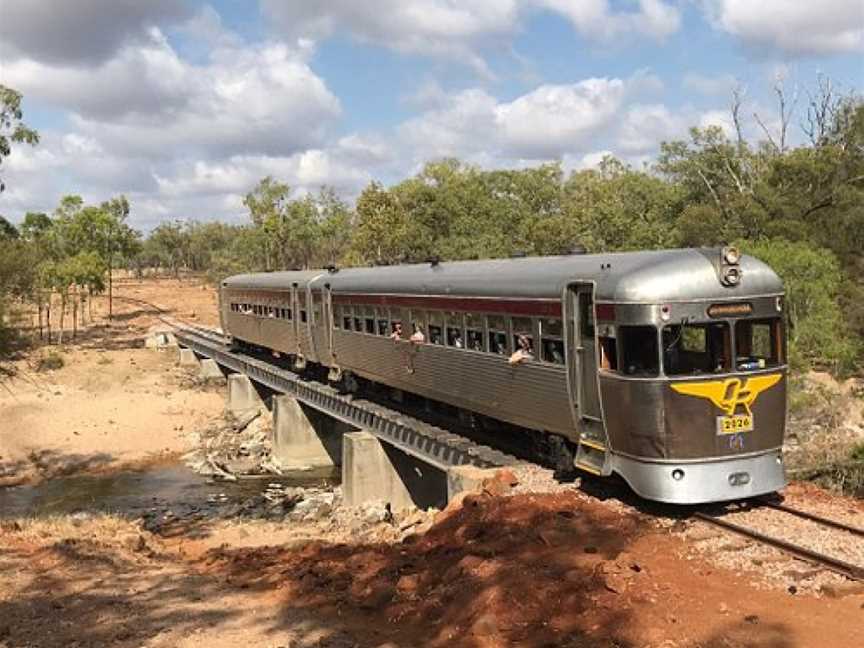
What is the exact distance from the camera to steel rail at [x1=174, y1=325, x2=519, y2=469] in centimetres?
1656

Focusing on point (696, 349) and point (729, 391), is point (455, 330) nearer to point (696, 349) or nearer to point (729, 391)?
point (696, 349)

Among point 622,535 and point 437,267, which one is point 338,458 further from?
point 622,535

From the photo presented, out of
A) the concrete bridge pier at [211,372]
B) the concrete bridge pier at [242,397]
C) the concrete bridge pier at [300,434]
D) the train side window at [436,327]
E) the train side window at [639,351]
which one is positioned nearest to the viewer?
the train side window at [639,351]

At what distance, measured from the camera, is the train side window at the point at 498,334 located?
49.9ft

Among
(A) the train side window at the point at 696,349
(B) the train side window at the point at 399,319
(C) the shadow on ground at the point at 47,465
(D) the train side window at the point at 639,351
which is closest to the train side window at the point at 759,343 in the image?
(A) the train side window at the point at 696,349

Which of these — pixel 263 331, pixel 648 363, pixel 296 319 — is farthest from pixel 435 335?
pixel 263 331

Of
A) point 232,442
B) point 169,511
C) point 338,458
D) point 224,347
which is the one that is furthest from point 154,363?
point 169,511

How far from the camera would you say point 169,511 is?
2458cm

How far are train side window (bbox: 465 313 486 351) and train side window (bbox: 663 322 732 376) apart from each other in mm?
4793

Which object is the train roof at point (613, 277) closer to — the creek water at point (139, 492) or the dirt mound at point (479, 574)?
the dirt mound at point (479, 574)

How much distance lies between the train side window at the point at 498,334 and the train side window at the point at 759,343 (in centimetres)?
427

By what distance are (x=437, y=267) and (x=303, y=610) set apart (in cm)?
1023

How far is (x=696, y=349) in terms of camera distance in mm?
11961

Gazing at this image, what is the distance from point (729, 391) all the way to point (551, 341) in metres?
3.00
